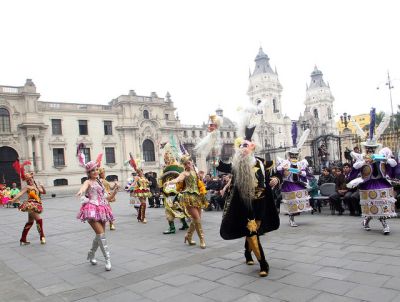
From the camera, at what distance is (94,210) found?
5941mm

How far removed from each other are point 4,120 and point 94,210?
34.4 m

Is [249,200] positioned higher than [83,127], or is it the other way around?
[83,127]

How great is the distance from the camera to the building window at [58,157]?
3781cm

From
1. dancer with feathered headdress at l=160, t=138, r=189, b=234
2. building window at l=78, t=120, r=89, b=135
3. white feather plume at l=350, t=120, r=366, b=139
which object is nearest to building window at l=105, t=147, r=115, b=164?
building window at l=78, t=120, r=89, b=135

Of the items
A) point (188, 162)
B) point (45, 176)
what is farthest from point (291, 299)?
point (45, 176)

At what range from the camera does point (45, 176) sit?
36.4 m

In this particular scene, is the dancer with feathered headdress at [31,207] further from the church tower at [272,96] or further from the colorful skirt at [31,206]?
the church tower at [272,96]

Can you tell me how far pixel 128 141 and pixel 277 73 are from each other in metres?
49.7

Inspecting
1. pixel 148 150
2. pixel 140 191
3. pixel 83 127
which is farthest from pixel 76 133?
pixel 140 191

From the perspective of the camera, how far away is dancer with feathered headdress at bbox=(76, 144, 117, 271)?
5.87 m

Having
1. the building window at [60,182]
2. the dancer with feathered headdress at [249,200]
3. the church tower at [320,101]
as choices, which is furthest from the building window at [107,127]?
the church tower at [320,101]

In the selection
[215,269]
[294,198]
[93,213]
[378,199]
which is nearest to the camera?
[215,269]

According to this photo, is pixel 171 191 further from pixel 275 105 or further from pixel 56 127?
pixel 275 105

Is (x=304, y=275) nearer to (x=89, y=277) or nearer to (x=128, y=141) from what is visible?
(x=89, y=277)
